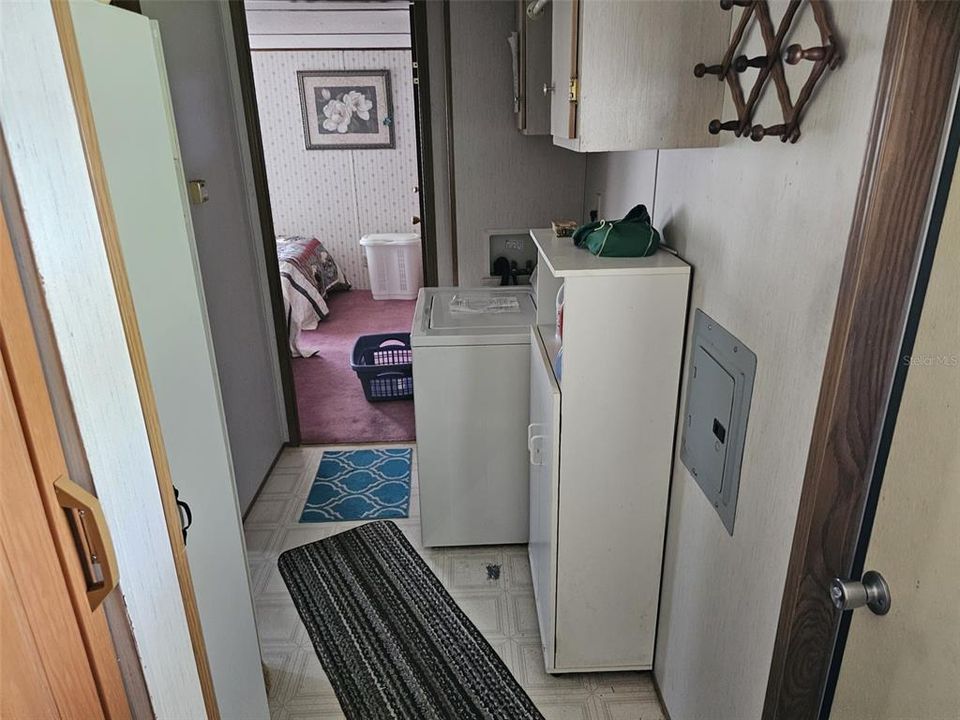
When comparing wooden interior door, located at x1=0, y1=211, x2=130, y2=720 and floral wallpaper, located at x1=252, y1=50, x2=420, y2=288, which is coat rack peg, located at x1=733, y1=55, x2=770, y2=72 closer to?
wooden interior door, located at x1=0, y1=211, x2=130, y2=720

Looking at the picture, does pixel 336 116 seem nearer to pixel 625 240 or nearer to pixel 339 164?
pixel 339 164

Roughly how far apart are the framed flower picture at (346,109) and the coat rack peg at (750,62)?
17.0ft

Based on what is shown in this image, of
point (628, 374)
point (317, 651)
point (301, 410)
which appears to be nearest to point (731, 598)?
point (628, 374)

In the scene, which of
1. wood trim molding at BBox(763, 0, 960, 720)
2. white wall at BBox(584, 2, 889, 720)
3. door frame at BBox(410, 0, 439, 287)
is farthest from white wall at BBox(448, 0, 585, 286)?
wood trim molding at BBox(763, 0, 960, 720)

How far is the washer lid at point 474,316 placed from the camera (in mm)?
2182

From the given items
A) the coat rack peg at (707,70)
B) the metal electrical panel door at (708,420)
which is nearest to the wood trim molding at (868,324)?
the metal electrical panel door at (708,420)

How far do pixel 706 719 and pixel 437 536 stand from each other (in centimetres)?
122

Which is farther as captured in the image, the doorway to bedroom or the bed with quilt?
the doorway to bedroom

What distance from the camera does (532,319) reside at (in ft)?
7.58

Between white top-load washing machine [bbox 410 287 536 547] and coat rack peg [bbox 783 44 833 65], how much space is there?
4.47ft

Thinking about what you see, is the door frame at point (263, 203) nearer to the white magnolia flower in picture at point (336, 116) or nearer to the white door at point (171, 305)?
the white door at point (171, 305)

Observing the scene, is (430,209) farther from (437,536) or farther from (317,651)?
(317,651)

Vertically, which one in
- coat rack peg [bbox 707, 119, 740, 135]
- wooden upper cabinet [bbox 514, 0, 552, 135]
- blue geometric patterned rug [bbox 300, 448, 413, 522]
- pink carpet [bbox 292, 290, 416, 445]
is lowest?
blue geometric patterned rug [bbox 300, 448, 413, 522]

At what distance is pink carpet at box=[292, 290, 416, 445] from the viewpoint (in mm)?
3406
